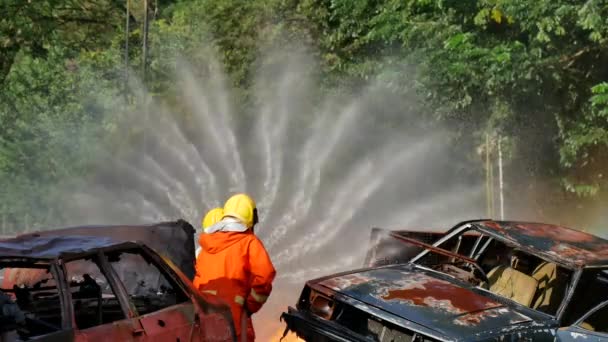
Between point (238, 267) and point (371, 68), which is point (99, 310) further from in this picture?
point (371, 68)

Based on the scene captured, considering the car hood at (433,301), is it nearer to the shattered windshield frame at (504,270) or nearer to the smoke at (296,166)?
the shattered windshield frame at (504,270)

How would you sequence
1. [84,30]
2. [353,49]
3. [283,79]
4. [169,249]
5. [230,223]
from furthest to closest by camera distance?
[84,30] → [283,79] → [353,49] → [169,249] → [230,223]

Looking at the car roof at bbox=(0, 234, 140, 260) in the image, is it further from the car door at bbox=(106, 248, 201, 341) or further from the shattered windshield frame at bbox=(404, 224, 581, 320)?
Result: the shattered windshield frame at bbox=(404, 224, 581, 320)

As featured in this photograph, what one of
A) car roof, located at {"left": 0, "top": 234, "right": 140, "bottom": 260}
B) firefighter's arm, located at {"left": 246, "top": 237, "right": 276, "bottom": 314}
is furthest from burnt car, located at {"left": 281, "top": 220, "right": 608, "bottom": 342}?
car roof, located at {"left": 0, "top": 234, "right": 140, "bottom": 260}

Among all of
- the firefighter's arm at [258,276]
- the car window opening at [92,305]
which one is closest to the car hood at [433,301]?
the firefighter's arm at [258,276]

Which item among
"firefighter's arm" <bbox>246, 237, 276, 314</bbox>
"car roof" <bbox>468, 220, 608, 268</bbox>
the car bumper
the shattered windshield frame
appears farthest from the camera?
the shattered windshield frame

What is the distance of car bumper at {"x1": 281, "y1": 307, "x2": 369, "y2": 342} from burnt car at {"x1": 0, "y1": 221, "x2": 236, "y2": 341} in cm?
92

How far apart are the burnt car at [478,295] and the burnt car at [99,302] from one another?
1.15 metres

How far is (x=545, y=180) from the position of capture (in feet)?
72.6

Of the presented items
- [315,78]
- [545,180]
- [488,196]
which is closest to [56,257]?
[488,196]

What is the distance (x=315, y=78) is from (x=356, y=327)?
18.1 metres

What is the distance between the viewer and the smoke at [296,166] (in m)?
19.2

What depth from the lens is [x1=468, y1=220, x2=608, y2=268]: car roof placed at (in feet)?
24.8

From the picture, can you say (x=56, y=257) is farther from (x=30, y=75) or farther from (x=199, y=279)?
(x=30, y=75)
